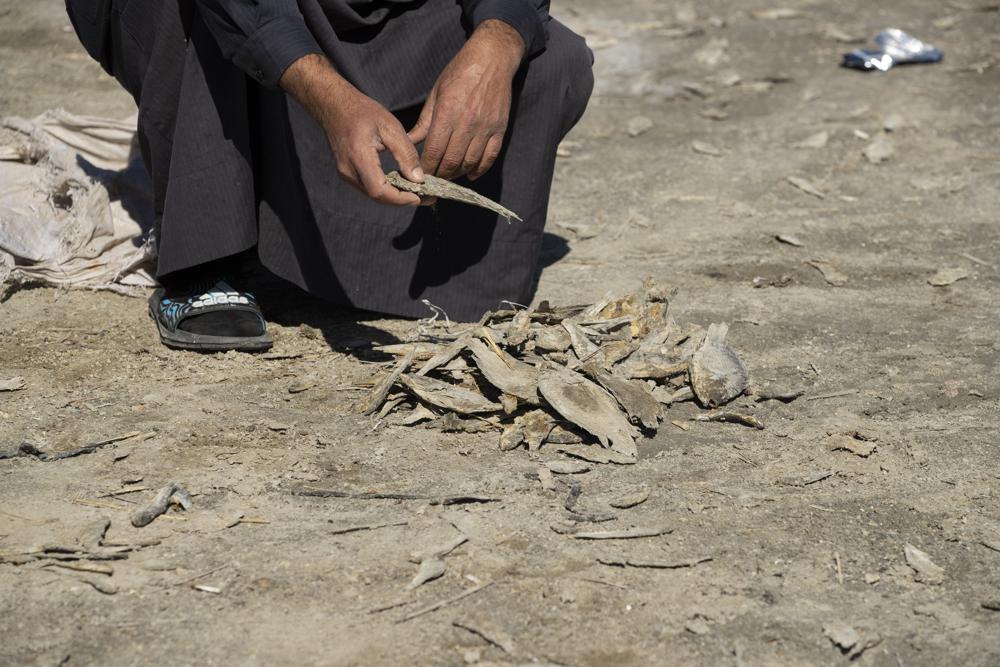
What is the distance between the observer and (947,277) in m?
3.79

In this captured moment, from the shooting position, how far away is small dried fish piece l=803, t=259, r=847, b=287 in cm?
378

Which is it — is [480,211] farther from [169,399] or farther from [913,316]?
[913,316]

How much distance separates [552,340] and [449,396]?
1.13 ft

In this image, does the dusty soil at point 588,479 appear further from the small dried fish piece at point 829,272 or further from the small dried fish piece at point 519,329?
the small dried fish piece at point 519,329

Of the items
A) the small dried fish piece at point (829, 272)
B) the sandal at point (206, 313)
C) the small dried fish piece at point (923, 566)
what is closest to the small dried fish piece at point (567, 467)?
the small dried fish piece at point (923, 566)

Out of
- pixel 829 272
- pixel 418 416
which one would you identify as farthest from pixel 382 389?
pixel 829 272

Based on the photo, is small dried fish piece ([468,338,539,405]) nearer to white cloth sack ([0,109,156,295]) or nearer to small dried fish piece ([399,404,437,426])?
small dried fish piece ([399,404,437,426])

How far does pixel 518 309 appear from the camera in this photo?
136 inches

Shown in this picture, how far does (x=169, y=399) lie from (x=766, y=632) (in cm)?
162

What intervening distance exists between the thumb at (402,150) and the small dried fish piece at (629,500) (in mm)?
860

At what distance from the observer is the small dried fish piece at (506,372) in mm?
2729

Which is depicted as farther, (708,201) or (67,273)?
(708,201)

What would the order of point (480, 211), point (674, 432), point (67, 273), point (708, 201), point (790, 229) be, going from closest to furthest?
point (674, 432) → point (480, 211) → point (67, 273) → point (790, 229) → point (708, 201)

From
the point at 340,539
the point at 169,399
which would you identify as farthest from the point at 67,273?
the point at 340,539
